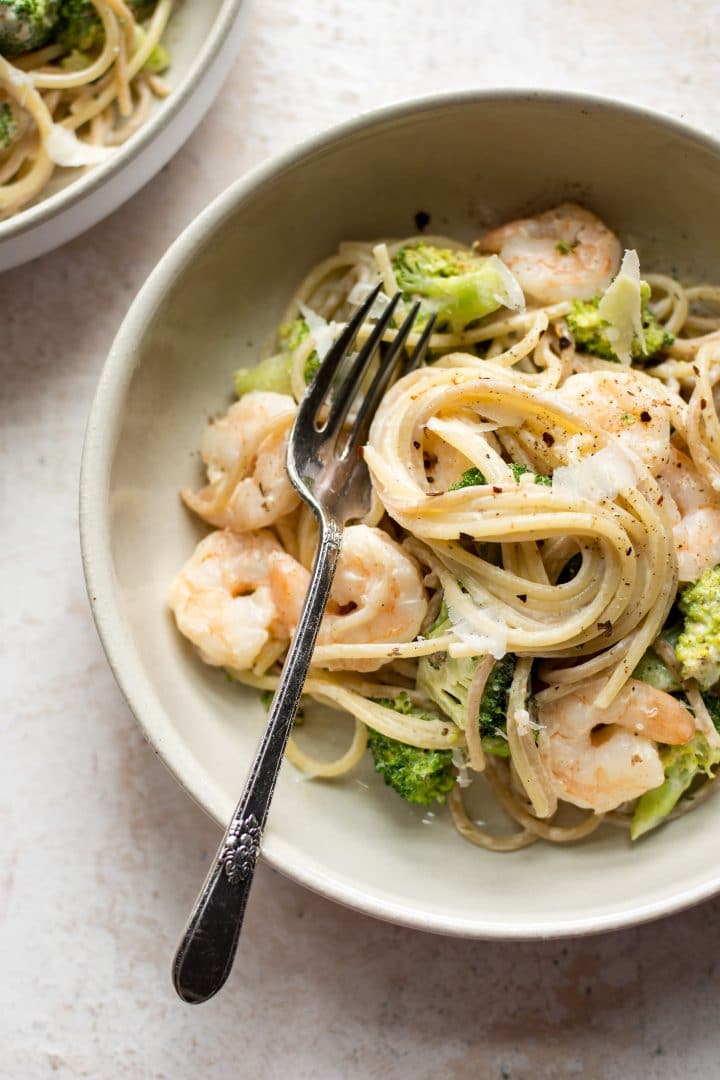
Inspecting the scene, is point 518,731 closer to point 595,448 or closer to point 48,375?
point 595,448

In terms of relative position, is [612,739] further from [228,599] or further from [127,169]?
[127,169]

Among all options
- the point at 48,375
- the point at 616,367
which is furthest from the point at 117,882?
the point at 616,367

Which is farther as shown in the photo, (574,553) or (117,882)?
(117,882)

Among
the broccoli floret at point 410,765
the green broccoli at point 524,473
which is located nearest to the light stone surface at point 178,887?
the broccoli floret at point 410,765

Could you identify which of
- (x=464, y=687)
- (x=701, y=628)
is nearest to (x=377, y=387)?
(x=464, y=687)

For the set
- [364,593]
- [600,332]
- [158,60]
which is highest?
[158,60]

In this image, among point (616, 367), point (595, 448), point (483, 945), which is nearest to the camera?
point (595, 448)
